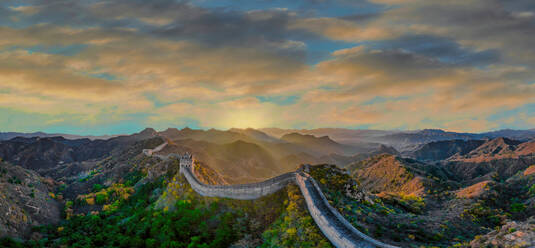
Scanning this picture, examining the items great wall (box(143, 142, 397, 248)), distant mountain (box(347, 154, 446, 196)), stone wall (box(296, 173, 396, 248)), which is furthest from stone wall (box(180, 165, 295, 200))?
distant mountain (box(347, 154, 446, 196))

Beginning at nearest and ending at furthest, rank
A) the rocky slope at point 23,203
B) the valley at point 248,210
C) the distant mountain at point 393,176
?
the valley at point 248,210 < the rocky slope at point 23,203 < the distant mountain at point 393,176

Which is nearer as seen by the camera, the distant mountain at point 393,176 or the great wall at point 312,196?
the great wall at point 312,196

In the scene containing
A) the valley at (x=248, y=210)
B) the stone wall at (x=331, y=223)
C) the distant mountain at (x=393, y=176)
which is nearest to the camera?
the stone wall at (x=331, y=223)

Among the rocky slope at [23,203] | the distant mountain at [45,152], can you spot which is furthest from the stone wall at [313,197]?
the distant mountain at [45,152]

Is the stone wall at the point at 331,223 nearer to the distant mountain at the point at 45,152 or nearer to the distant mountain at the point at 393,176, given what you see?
the distant mountain at the point at 393,176

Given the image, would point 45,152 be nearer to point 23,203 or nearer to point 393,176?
point 23,203

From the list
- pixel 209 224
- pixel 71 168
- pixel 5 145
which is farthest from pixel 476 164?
pixel 5 145

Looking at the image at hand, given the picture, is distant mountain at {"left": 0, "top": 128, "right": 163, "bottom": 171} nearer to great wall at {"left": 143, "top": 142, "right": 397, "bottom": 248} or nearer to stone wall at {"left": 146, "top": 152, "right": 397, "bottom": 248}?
great wall at {"left": 143, "top": 142, "right": 397, "bottom": 248}

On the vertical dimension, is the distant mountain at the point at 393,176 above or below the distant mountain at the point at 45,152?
below

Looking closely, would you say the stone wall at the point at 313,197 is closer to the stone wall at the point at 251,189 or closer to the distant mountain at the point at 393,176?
the stone wall at the point at 251,189

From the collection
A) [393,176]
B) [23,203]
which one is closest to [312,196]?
[23,203]
